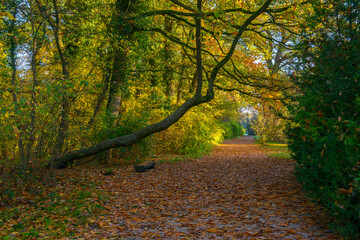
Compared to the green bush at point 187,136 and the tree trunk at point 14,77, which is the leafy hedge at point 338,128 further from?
the green bush at point 187,136

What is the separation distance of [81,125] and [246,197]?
4.20 meters

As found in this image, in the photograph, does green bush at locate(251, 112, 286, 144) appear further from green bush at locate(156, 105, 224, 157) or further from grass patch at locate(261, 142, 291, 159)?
green bush at locate(156, 105, 224, 157)

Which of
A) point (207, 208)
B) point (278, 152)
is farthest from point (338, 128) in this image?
point (278, 152)

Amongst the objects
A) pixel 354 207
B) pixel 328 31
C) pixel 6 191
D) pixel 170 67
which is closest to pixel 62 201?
pixel 6 191

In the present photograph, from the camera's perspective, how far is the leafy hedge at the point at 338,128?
121 inches

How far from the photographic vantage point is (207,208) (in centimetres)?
510

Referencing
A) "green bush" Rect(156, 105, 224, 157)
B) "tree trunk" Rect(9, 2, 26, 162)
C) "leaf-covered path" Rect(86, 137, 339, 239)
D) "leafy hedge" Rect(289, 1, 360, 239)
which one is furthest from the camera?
"green bush" Rect(156, 105, 224, 157)

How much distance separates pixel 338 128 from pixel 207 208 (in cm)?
282

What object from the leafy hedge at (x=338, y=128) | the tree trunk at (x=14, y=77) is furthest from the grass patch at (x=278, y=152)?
the tree trunk at (x=14, y=77)

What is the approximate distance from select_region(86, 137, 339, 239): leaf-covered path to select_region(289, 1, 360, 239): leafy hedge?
528 millimetres

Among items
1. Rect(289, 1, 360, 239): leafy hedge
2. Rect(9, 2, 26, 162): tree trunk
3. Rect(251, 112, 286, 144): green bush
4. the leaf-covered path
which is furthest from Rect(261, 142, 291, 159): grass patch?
Rect(9, 2, 26, 162): tree trunk

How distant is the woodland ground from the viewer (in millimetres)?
3934

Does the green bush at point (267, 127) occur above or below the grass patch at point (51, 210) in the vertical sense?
above

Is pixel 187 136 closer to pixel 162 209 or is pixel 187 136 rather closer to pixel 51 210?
pixel 162 209
